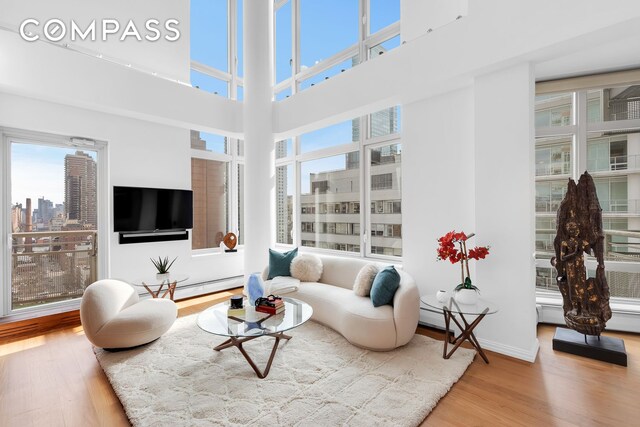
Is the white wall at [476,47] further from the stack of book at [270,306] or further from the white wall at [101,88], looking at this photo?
the stack of book at [270,306]

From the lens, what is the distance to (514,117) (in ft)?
9.48

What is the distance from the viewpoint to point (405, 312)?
295 centimetres

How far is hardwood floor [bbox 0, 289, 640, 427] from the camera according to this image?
6.83 feet

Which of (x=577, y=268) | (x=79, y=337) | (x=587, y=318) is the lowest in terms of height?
(x=79, y=337)

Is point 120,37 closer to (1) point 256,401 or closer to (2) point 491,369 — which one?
(1) point 256,401

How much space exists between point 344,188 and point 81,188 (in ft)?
13.2

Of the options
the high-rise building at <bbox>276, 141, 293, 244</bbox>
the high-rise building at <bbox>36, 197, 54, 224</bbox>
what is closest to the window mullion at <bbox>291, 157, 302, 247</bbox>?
the high-rise building at <bbox>276, 141, 293, 244</bbox>

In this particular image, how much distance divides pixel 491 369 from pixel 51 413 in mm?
3539

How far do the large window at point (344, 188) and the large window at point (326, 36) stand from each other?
1101mm

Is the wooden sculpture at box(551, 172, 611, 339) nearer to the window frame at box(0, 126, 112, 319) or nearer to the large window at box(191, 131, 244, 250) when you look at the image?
the large window at box(191, 131, 244, 250)

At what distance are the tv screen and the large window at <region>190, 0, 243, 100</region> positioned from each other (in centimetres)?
226

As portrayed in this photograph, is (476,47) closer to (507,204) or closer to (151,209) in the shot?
(507,204)

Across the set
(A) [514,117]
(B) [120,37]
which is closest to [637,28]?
(A) [514,117]

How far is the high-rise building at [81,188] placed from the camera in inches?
166
